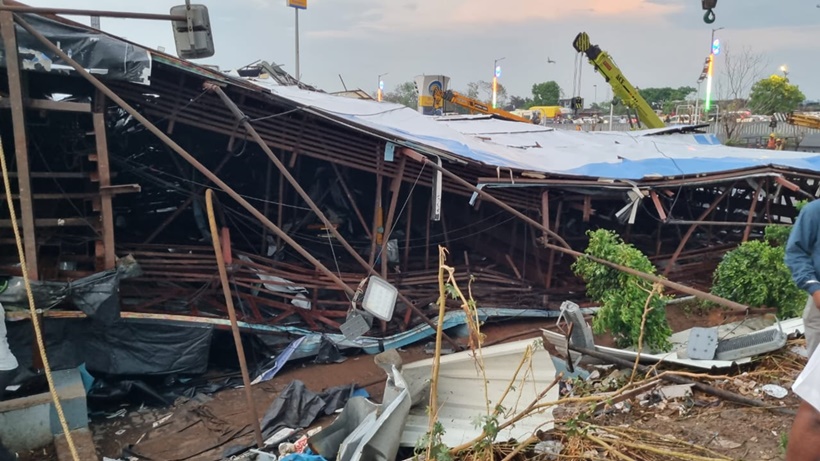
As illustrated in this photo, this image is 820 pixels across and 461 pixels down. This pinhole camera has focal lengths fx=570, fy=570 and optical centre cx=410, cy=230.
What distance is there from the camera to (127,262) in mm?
6566

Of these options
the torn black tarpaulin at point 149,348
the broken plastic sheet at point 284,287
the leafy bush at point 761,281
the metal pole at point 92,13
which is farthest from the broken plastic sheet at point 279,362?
the leafy bush at point 761,281

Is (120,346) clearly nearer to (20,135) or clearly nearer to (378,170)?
(20,135)

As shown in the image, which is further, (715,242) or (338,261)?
(715,242)

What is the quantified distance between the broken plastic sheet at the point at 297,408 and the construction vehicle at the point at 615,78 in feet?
39.5

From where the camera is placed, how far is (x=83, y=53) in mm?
5938

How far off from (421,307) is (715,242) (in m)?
5.66

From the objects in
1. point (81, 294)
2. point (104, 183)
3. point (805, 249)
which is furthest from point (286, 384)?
point (805, 249)

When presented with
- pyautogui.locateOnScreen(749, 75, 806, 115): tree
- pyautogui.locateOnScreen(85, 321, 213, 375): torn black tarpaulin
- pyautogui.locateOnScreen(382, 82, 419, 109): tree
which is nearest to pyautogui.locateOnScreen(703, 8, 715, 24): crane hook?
pyautogui.locateOnScreen(85, 321, 213, 375): torn black tarpaulin

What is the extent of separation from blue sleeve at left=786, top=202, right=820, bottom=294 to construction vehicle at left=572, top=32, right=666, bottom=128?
39.9 feet

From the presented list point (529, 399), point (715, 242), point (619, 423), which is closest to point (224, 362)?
point (529, 399)

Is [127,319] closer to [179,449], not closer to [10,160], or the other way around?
[179,449]

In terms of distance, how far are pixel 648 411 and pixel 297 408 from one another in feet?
11.7

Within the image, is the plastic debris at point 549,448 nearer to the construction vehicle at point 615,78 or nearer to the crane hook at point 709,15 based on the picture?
the crane hook at point 709,15

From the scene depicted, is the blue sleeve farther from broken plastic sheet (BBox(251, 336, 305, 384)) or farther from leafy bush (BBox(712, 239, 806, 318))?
broken plastic sheet (BBox(251, 336, 305, 384))
